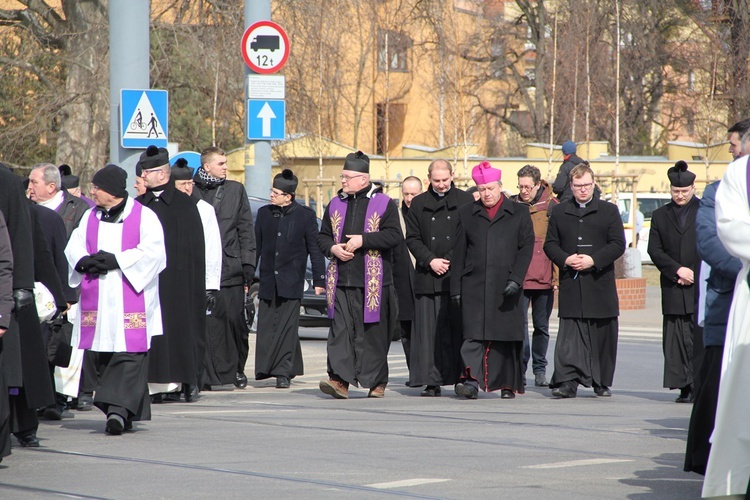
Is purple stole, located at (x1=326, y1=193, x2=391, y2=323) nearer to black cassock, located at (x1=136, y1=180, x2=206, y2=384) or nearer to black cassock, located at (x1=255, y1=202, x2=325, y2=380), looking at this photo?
black cassock, located at (x1=255, y1=202, x2=325, y2=380)

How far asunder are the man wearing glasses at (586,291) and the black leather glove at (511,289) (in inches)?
26.8

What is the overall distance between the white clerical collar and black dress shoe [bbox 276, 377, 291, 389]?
293 centimetres

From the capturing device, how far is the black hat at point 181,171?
11.7 m

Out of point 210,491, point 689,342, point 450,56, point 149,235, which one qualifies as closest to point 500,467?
point 210,491

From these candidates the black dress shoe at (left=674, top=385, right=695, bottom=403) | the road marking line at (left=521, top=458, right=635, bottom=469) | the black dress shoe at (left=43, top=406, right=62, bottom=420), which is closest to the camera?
the road marking line at (left=521, top=458, right=635, bottom=469)

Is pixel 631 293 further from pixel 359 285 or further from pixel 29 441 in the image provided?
pixel 29 441

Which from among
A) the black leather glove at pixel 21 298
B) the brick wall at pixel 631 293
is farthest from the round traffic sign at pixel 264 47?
the black leather glove at pixel 21 298

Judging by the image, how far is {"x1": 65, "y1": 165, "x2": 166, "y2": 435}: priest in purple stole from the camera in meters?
9.01

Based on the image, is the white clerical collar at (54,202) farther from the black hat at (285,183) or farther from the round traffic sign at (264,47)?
the round traffic sign at (264,47)

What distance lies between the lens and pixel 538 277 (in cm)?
1319

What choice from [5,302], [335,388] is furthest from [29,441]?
[335,388]

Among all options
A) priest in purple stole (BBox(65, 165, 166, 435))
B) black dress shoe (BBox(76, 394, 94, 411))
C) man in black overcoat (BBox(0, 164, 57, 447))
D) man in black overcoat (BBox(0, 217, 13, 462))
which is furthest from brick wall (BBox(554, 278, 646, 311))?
man in black overcoat (BBox(0, 217, 13, 462))

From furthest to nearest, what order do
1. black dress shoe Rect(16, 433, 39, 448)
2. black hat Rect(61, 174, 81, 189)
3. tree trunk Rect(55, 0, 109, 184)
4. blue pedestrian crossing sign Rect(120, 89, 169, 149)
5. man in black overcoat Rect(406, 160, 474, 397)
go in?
tree trunk Rect(55, 0, 109, 184), blue pedestrian crossing sign Rect(120, 89, 169, 149), black hat Rect(61, 174, 81, 189), man in black overcoat Rect(406, 160, 474, 397), black dress shoe Rect(16, 433, 39, 448)

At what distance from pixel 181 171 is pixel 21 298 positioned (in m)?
4.00
